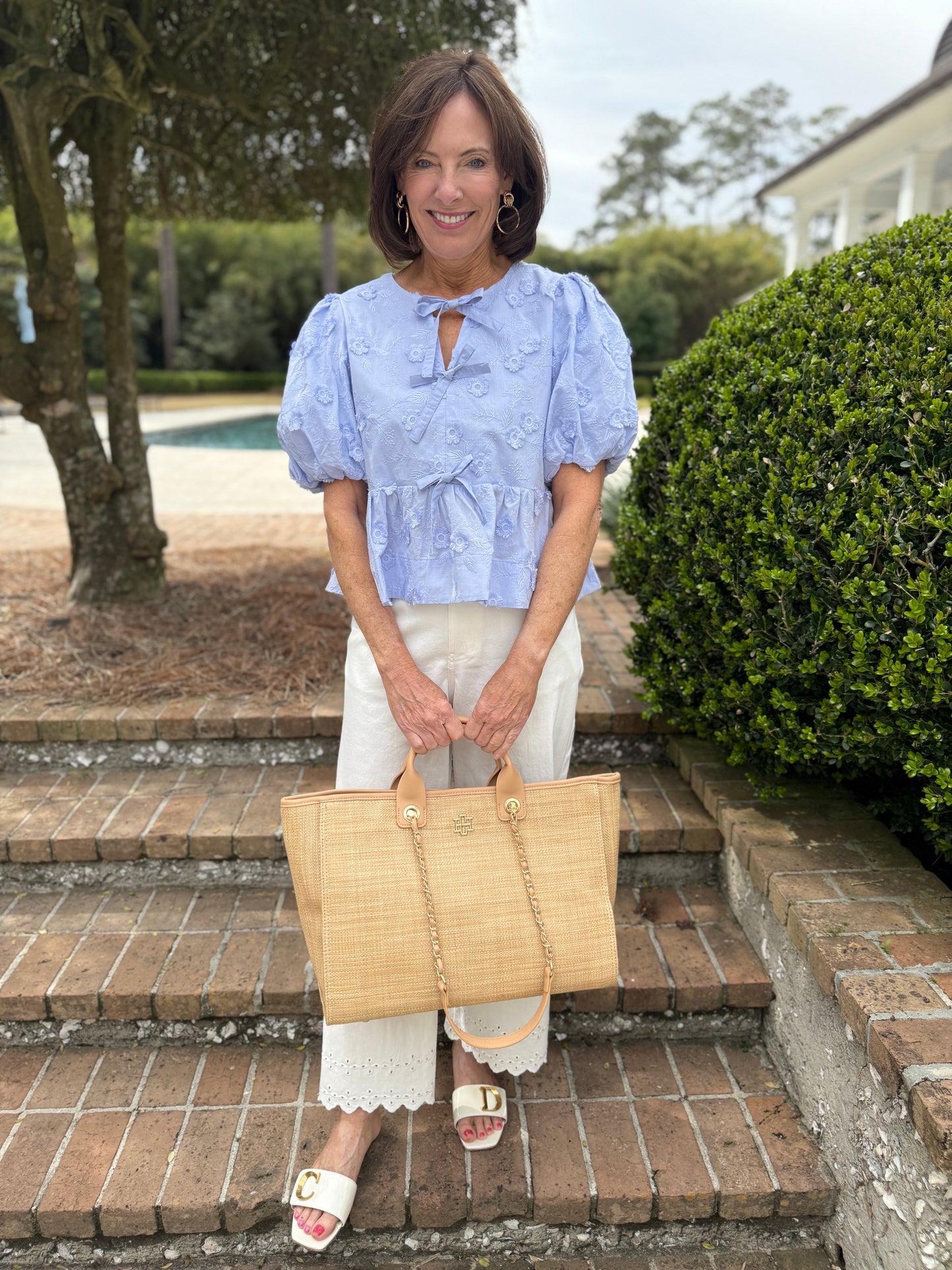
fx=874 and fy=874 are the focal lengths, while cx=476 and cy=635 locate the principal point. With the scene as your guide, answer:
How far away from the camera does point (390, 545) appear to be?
1512 mm

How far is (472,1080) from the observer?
1.83 meters

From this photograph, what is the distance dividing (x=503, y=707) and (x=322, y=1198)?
0.99 m

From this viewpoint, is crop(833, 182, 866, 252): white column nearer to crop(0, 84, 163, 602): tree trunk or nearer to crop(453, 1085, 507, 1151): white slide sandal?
crop(0, 84, 163, 602): tree trunk

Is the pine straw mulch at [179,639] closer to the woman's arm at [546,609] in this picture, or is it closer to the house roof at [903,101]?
the woman's arm at [546,609]

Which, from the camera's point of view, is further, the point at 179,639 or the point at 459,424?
the point at 179,639

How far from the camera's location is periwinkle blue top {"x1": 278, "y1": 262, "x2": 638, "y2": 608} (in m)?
1.44

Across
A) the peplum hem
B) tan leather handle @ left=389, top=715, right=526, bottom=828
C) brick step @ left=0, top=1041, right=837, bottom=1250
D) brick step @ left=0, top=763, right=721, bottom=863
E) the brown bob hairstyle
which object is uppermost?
the brown bob hairstyle

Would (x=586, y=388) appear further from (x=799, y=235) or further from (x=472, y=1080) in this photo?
(x=799, y=235)

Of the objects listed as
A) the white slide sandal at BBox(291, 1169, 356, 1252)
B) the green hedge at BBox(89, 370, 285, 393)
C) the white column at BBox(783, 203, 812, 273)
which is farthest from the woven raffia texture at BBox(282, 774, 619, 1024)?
the green hedge at BBox(89, 370, 285, 393)

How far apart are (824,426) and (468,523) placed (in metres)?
0.82

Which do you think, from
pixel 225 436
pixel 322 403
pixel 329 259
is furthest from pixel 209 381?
pixel 322 403

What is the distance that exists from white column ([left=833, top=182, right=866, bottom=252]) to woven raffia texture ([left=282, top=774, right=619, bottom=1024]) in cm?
1488

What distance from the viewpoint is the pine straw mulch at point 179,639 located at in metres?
2.83

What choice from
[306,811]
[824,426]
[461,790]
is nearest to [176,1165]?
[306,811]
